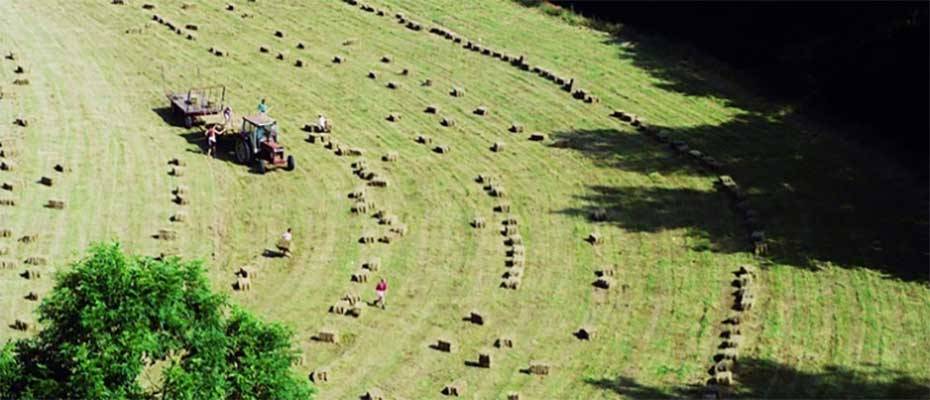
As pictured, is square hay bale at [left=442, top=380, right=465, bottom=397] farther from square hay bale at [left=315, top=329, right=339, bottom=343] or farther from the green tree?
the green tree

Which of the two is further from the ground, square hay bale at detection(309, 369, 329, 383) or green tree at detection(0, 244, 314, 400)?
green tree at detection(0, 244, 314, 400)

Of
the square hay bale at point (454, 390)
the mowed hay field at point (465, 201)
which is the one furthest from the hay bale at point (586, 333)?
the square hay bale at point (454, 390)

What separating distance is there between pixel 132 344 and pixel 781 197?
3693 cm

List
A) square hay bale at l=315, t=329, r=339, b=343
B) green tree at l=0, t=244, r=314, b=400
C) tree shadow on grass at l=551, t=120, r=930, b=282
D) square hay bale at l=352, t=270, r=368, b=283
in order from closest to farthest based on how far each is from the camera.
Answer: green tree at l=0, t=244, r=314, b=400
square hay bale at l=315, t=329, r=339, b=343
square hay bale at l=352, t=270, r=368, b=283
tree shadow on grass at l=551, t=120, r=930, b=282

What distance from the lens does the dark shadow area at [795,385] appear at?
1791 inches

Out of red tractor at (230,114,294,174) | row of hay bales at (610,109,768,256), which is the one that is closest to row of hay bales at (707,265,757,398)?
row of hay bales at (610,109,768,256)

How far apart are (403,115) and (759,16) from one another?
69.8ft

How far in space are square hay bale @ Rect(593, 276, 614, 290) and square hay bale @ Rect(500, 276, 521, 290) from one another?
2820 mm

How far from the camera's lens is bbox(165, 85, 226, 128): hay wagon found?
66.7 metres

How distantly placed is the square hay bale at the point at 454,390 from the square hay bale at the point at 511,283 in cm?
817

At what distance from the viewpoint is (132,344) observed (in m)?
31.8

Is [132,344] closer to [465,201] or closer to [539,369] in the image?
[539,369]

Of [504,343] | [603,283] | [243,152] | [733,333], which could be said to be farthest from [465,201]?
[733,333]

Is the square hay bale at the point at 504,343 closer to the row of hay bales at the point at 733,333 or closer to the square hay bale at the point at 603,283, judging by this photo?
the square hay bale at the point at 603,283
